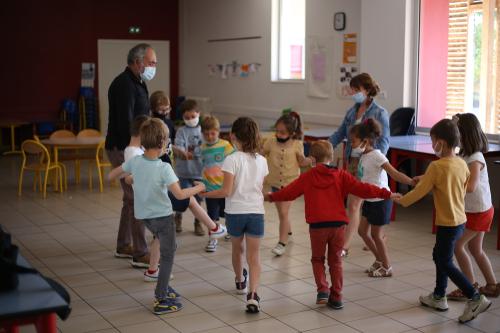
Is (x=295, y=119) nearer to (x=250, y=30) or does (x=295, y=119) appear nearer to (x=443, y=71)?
(x=443, y=71)

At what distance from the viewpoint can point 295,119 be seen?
527cm

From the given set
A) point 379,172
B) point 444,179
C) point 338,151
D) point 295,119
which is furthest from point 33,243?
point 338,151

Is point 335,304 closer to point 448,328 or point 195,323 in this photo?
point 448,328

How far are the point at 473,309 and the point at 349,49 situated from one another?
5736 millimetres

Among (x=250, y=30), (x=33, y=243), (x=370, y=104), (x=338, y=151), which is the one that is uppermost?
(x=250, y=30)

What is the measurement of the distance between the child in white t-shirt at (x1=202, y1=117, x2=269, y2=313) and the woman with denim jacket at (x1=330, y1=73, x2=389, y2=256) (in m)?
1.28

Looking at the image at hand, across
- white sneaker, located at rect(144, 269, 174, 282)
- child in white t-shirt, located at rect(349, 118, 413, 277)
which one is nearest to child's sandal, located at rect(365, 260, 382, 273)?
child in white t-shirt, located at rect(349, 118, 413, 277)

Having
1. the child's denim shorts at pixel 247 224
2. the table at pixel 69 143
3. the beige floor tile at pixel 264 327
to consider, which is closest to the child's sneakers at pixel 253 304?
the beige floor tile at pixel 264 327

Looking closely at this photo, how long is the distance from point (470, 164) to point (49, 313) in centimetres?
282

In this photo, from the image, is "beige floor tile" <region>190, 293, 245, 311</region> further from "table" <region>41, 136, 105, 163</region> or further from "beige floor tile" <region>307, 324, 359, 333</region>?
"table" <region>41, 136, 105, 163</region>

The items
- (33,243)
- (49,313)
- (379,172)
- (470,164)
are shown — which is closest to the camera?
(49,313)

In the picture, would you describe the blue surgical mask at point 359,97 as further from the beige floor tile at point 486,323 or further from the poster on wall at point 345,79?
the poster on wall at point 345,79

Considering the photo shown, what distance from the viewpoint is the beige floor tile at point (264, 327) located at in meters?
3.81

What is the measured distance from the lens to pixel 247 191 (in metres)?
4.07
